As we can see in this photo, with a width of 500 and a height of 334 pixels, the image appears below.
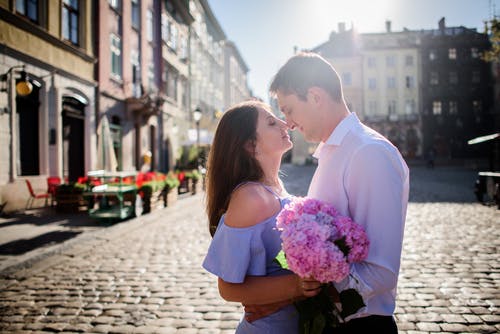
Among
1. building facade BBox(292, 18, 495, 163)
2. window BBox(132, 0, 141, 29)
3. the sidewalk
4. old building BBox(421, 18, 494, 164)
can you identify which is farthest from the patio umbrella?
old building BBox(421, 18, 494, 164)

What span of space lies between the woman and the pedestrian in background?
0.18m

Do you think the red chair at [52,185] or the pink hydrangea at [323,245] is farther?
the red chair at [52,185]

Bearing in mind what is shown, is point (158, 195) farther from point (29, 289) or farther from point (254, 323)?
point (254, 323)

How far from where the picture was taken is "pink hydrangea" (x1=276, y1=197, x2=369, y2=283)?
1.34 metres

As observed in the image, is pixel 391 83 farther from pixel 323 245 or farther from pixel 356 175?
pixel 323 245

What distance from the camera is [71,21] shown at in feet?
49.8

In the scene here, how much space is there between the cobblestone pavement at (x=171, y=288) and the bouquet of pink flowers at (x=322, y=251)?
8.46ft

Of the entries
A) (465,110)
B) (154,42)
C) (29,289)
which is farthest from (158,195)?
(465,110)

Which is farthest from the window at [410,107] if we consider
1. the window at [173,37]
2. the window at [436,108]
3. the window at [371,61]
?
the window at [173,37]

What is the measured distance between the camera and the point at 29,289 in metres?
5.00

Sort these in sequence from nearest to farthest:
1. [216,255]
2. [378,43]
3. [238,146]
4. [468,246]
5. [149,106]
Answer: [216,255] < [238,146] < [468,246] < [149,106] < [378,43]

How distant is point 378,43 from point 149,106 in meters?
43.5

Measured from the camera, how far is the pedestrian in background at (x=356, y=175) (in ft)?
4.75

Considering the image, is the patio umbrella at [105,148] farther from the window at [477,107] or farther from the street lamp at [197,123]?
the window at [477,107]
